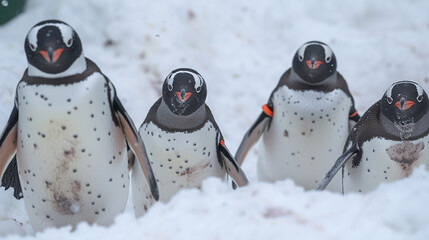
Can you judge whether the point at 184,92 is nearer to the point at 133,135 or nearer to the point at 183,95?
the point at 183,95

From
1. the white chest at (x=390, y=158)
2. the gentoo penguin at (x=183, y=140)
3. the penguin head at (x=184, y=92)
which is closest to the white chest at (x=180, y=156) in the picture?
the gentoo penguin at (x=183, y=140)

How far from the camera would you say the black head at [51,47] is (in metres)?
2.19

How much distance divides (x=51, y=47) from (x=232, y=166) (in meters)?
1.09

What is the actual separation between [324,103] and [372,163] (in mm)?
559

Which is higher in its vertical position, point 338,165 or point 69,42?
point 69,42

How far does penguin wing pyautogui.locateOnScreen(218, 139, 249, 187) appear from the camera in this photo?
2.83m

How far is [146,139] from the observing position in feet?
9.18

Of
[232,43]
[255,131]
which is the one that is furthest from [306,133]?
[232,43]

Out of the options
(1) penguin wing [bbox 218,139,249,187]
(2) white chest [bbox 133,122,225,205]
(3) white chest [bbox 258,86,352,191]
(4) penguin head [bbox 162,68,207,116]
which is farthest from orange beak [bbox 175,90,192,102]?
(3) white chest [bbox 258,86,352,191]

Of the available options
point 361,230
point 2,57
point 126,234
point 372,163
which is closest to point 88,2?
point 2,57

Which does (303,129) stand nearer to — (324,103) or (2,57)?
(324,103)

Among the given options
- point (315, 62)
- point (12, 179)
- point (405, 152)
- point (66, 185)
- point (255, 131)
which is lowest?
point (12, 179)

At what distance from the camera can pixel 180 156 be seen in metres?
2.74

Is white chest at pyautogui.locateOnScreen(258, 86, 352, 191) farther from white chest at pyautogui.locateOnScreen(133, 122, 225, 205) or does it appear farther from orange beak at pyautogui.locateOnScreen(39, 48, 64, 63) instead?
orange beak at pyautogui.locateOnScreen(39, 48, 64, 63)
